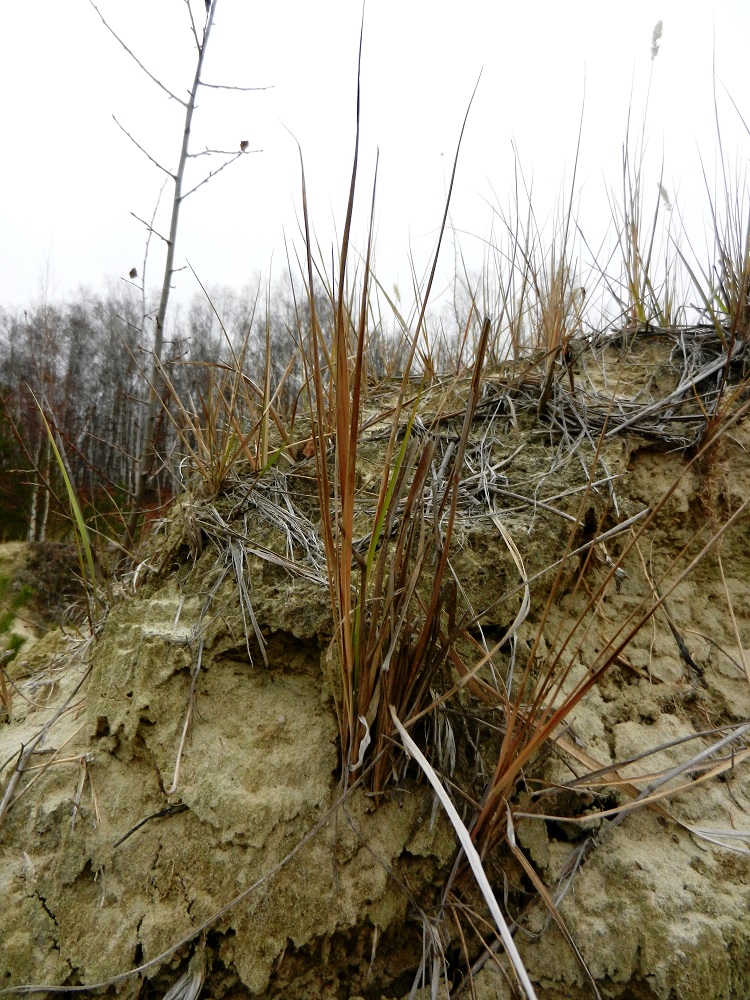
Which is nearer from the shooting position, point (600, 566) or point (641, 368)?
point (600, 566)

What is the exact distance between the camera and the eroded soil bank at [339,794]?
3.50 feet

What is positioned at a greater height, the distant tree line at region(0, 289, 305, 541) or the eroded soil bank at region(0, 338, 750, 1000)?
the distant tree line at region(0, 289, 305, 541)

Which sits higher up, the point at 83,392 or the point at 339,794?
the point at 83,392

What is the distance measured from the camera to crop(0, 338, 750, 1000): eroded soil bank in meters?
1.07

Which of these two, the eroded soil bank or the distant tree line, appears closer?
the eroded soil bank

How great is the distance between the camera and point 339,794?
1160mm

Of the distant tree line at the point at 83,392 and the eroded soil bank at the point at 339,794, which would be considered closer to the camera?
the eroded soil bank at the point at 339,794

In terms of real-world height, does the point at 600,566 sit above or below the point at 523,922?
above

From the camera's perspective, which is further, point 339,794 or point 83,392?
point 83,392

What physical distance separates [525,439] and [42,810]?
1.55m

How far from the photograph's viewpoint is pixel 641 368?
1.95 m

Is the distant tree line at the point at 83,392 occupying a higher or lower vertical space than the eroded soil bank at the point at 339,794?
higher

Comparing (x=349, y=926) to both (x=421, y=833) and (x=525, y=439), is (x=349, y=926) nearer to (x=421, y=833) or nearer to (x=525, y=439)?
(x=421, y=833)

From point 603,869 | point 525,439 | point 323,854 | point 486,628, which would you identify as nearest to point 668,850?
point 603,869
